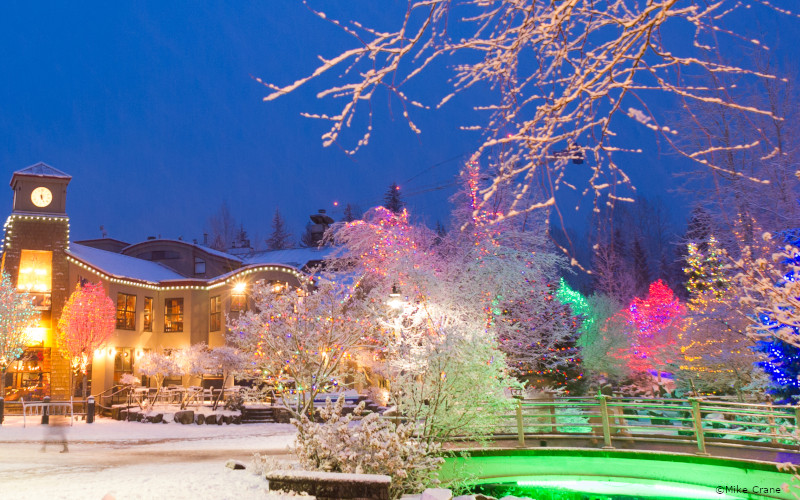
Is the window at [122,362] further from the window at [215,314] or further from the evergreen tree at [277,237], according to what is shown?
the evergreen tree at [277,237]

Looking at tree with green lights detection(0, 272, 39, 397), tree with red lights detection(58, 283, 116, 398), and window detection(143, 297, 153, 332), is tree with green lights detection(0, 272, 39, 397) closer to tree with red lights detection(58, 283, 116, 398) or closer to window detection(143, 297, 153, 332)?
tree with red lights detection(58, 283, 116, 398)

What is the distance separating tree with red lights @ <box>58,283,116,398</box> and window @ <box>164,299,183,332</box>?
226 inches

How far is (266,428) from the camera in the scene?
21.2 m

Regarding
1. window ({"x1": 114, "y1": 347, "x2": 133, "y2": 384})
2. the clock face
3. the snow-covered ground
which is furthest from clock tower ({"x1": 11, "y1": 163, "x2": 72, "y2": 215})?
the snow-covered ground

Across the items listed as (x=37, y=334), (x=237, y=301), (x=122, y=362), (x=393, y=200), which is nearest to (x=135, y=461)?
(x=37, y=334)

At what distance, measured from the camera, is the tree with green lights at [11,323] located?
75.1 feet

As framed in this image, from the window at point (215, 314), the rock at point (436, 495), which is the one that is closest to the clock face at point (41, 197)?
the window at point (215, 314)

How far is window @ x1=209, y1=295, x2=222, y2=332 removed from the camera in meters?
31.6

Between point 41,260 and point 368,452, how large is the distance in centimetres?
2597

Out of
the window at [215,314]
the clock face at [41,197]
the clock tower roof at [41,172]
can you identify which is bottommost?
the window at [215,314]

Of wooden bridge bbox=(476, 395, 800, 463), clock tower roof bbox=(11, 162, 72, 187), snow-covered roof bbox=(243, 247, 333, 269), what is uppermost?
clock tower roof bbox=(11, 162, 72, 187)

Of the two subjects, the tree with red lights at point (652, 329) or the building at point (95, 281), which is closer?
the building at point (95, 281)

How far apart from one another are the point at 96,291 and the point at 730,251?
26.8 metres

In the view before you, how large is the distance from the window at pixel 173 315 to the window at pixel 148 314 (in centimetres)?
75
